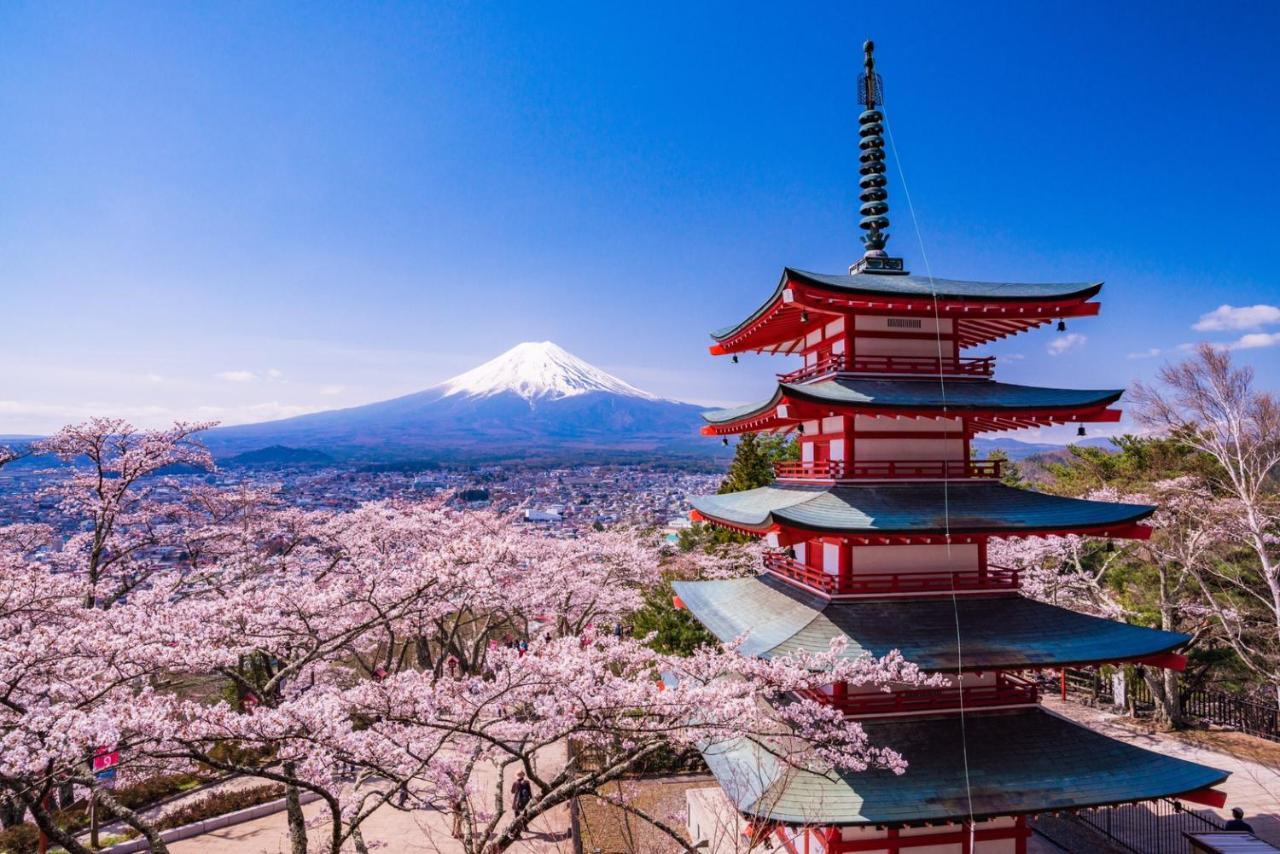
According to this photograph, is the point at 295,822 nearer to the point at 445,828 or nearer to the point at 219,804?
the point at 445,828

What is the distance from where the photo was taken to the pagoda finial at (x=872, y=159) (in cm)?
1094

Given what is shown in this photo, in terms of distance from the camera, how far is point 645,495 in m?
69.6

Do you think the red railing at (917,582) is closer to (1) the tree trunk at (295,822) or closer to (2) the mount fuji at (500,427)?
(1) the tree trunk at (295,822)

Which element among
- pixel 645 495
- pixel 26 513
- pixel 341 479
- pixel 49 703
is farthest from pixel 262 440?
pixel 49 703

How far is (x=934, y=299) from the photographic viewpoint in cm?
905

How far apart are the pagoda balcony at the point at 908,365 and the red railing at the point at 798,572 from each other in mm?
3179

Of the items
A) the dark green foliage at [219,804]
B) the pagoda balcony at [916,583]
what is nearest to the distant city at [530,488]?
the dark green foliage at [219,804]

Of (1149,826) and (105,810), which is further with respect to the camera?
(1149,826)

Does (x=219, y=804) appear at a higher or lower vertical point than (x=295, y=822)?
lower

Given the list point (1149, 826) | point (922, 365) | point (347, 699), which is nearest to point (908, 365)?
point (922, 365)

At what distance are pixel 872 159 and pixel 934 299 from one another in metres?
3.51

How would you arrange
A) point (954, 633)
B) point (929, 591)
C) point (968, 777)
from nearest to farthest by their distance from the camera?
point (968, 777) < point (954, 633) < point (929, 591)

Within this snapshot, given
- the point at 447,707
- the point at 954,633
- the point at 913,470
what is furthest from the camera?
the point at 913,470

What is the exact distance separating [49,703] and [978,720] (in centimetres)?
1180
